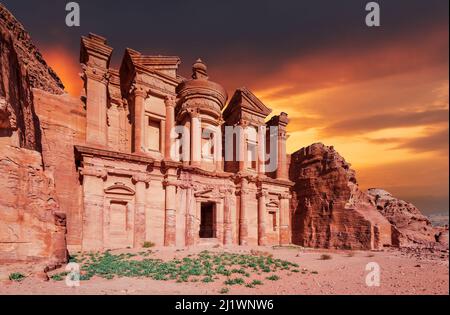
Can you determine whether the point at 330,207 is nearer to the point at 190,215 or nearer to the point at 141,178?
the point at 190,215

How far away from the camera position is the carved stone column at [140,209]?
19484mm

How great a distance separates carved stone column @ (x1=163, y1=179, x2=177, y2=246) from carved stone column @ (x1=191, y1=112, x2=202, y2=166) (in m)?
3.74

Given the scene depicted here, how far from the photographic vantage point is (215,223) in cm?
2500

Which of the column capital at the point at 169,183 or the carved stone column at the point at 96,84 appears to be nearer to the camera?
the carved stone column at the point at 96,84

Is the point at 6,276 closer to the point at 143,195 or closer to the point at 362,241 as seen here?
the point at 143,195

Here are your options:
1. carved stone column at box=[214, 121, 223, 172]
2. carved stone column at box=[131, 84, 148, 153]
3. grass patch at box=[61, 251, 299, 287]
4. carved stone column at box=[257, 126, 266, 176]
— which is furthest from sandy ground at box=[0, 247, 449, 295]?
carved stone column at box=[257, 126, 266, 176]

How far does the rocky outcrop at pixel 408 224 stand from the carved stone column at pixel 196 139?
19823 millimetres

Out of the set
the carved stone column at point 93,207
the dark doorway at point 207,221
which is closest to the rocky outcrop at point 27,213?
the carved stone column at point 93,207

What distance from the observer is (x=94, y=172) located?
18.4 meters

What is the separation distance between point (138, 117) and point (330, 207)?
68.2 feet

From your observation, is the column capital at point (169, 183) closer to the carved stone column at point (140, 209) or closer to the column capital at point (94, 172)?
the carved stone column at point (140, 209)

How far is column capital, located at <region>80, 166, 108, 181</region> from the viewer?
715 inches

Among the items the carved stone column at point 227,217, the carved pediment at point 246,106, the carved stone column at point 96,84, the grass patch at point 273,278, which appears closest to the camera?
the grass patch at point 273,278
